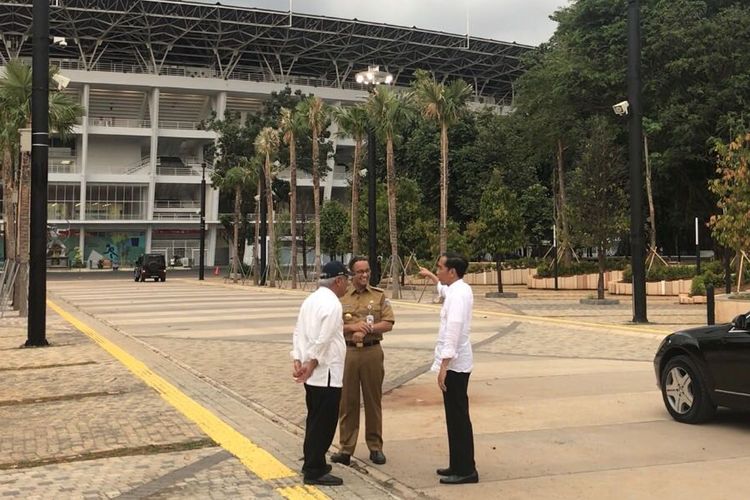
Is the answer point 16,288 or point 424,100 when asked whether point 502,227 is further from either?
point 16,288

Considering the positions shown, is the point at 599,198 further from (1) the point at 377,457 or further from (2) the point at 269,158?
(1) the point at 377,457

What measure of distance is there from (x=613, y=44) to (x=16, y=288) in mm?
31459

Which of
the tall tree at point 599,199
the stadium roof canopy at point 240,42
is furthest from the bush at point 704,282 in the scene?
the stadium roof canopy at point 240,42

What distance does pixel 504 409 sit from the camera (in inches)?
314

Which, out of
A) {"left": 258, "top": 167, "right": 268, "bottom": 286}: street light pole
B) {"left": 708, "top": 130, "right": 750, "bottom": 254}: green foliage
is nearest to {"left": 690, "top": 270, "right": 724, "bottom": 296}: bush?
{"left": 708, "top": 130, "right": 750, "bottom": 254}: green foliage

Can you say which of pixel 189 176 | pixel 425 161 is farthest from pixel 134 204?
pixel 425 161

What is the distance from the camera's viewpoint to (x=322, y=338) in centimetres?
513

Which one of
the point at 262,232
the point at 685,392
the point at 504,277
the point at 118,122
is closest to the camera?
the point at 685,392

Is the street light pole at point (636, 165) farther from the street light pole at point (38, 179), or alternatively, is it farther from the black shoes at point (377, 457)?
the street light pole at point (38, 179)

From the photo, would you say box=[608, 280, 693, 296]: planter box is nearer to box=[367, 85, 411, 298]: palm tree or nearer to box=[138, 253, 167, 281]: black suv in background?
box=[367, 85, 411, 298]: palm tree

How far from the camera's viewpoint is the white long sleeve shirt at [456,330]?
5.22 m

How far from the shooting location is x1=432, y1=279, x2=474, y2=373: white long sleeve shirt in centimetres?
522

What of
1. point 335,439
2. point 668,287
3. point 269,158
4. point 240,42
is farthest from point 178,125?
point 335,439

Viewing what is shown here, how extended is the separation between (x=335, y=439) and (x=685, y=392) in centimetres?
349
